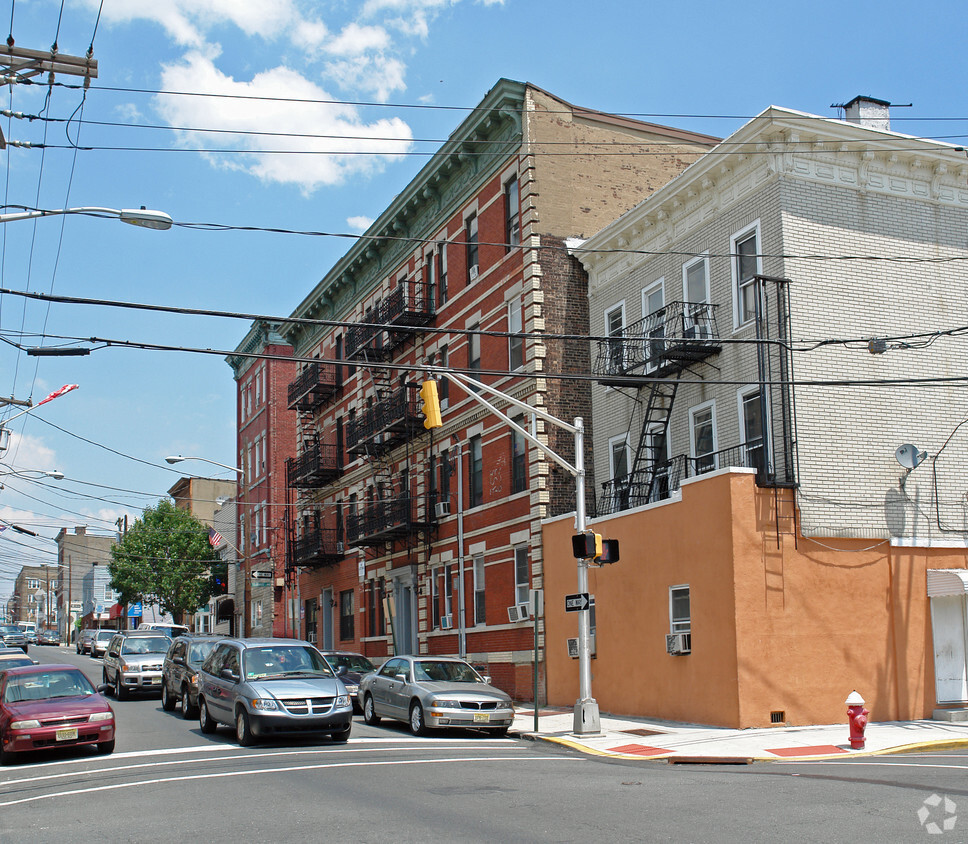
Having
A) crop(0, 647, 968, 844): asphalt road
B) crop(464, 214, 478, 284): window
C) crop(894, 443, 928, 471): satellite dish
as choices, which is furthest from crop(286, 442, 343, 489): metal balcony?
crop(0, 647, 968, 844): asphalt road

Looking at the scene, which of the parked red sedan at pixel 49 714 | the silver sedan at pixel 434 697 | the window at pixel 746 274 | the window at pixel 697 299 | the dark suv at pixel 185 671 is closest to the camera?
the parked red sedan at pixel 49 714

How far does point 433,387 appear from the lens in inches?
738

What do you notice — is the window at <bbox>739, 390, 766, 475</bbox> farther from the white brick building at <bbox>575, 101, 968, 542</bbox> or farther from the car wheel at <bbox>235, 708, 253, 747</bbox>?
the car wheel at <bbox>235, 708, 253, 747</bbox>

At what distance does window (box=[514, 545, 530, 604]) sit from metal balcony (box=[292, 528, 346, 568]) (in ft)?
44.7

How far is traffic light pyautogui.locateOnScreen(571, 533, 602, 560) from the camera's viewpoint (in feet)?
64.1

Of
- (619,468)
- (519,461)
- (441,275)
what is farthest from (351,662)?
(441,275)

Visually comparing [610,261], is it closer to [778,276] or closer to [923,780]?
[778,276]

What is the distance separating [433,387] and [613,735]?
7195 millimetres

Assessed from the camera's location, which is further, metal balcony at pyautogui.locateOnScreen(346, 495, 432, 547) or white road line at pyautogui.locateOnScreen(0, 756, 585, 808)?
metal balcony at pyautogui.locateOnScreen(346, 495, 432, 547)

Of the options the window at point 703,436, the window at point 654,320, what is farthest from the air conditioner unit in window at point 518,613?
the window at point 654,320

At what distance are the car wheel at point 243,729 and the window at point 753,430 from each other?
10.4 metres

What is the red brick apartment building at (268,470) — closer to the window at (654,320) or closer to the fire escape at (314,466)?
the fire escape at (314,466)

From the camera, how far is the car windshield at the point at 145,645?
29969 millimetres

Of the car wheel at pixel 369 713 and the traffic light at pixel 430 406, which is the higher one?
the traffic light at pixel 430 406
